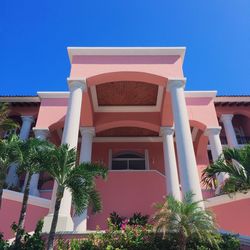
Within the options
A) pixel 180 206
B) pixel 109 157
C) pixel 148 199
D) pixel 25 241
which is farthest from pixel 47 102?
pixel 180 206

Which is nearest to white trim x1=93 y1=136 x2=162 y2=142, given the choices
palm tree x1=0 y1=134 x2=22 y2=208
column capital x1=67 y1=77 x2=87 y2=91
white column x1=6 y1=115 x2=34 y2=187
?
white column x1=6 y1=115 x2=34 y2=187

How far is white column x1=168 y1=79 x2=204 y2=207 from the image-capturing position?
951cm

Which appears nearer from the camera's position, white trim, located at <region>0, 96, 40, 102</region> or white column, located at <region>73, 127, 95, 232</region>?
white column, located at <region>73, 127, 95, 232</region>

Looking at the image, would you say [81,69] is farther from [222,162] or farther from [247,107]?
[247,107]

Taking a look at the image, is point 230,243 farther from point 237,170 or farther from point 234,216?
point 234,216

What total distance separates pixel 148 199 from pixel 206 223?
935cm

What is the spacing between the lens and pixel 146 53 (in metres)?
13.4

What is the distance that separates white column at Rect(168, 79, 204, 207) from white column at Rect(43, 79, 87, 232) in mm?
4064

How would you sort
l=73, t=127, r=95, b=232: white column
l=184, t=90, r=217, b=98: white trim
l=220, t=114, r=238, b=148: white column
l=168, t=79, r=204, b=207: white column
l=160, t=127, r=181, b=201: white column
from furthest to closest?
1. l=220, t=114, r=238, b=148: white column
2. l=184, t=90, r=217, b=98: white trim
3. l=160, t=127, r=181, b=201: white column
4. l=73, t=127, r=95, b=232: white column
5. l=168, t=79, r=204, b=207: white column

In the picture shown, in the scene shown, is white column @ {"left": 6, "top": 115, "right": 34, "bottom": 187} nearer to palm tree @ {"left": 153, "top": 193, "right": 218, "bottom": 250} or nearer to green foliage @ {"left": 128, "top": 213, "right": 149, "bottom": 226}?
green foliage @ {"left": 128, "top": 213, "right": 149, "bottom": 226}

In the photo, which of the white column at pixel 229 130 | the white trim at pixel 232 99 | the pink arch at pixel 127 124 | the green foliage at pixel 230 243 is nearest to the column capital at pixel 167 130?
the pink arch at pixel 127 124

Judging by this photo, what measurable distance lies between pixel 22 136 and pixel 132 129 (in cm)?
774

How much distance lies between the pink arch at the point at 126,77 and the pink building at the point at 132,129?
0.16 feet

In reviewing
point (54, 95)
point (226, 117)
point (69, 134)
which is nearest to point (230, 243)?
point (69, 134)
